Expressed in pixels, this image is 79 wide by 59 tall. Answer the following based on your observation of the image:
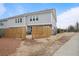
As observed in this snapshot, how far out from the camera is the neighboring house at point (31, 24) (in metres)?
5.77

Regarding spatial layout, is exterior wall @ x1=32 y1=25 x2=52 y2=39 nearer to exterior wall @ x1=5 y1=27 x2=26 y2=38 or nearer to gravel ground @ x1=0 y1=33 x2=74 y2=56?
gravel ground @ x1=0 y1=33 x2=74 y2=56

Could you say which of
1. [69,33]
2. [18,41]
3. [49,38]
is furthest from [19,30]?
[69,33]

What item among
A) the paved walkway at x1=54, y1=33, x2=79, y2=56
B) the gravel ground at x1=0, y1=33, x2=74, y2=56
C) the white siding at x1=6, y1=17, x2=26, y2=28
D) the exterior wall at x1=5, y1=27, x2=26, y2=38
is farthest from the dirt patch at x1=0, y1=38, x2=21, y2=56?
the paved walkway at x1=54, y1=33, x2=79, y2=56

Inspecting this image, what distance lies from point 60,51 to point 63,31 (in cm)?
48

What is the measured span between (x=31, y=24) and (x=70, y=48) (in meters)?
0.97

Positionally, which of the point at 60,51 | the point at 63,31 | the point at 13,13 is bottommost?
the point at 60,51

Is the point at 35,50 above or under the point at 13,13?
under

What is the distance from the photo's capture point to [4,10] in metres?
5.78

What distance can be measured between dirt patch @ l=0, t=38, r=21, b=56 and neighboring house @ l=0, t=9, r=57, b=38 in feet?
0.39

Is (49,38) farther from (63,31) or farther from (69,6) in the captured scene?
(69,6)

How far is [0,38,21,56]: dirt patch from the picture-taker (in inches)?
224

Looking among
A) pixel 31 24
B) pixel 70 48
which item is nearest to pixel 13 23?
pixel 31 24

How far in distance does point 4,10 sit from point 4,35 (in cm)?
53

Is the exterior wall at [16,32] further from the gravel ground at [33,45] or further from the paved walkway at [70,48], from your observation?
the paved walkway at [70,48]
